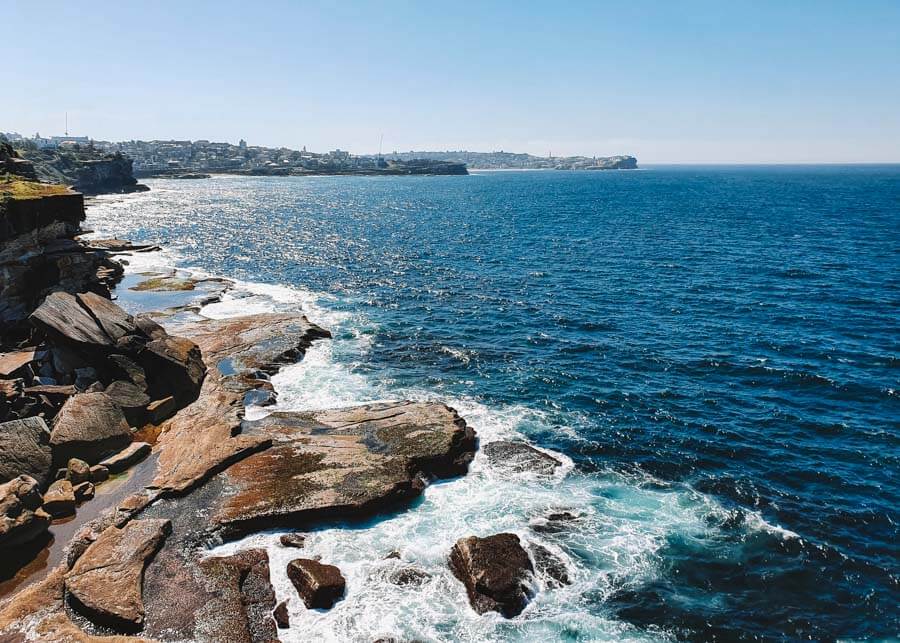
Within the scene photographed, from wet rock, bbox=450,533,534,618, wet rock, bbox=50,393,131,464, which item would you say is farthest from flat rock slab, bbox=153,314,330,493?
wet rock, bbox=450,533,534,618

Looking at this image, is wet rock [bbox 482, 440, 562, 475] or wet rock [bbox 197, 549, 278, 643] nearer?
wet rock [bbox 197, 549, 278, 643]

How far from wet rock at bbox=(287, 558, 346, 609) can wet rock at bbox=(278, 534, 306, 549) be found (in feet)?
5.31

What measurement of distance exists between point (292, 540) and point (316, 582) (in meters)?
3.85

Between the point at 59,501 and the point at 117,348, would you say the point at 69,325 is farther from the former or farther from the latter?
the point at 59,501

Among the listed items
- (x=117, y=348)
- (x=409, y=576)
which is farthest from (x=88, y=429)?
(x=409, y=576)

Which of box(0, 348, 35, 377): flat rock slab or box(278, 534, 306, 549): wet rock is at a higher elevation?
box(0, 348, 35, 377): flat rock slab

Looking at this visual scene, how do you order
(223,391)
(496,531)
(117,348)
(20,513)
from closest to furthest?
(20,513)
(496,531)
(117,348)
(223,391)

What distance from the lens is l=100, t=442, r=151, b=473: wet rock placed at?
1300 inches

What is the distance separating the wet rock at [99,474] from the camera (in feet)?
105

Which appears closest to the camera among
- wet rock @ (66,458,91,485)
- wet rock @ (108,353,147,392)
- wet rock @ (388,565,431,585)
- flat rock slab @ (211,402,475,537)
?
wet rock @ (388,565,431,585)

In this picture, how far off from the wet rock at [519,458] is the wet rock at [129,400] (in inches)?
946

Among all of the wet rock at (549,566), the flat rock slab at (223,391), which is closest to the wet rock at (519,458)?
the wet rock at (549,566)

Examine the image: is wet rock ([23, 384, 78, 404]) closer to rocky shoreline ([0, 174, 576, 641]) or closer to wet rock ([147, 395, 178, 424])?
rocky shoreline ([0, 174, 576, 641])

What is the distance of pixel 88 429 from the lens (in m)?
33.8
